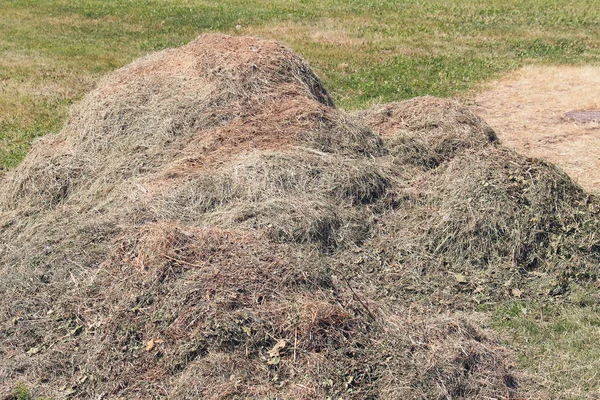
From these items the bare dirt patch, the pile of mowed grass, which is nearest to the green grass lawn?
the bare dirt patch

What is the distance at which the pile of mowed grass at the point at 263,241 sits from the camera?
404 cm

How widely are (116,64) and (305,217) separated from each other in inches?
323

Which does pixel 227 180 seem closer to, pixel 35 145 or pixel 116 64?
pixel 35 145

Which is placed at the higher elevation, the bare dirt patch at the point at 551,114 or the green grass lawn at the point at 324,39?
the green grass lawn at the point at 324,39

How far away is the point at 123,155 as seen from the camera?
639cm

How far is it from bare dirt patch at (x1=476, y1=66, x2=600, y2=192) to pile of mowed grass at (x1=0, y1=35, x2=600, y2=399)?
1.12m

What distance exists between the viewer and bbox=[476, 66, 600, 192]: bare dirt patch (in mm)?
8125

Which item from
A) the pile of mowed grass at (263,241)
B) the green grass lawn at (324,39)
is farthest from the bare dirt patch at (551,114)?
the pile of mowed grass at (263,241)

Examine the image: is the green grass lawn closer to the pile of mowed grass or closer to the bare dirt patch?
the bare dirt patch

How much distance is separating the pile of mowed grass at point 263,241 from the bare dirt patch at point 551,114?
112cm

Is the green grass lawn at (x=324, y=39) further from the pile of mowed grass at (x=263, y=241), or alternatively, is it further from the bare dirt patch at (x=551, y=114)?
the pile of mowed grass at (x=263, y=241)

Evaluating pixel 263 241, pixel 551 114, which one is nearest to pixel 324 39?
pixel 551 114

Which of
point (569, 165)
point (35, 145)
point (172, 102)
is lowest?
point (569, 165)

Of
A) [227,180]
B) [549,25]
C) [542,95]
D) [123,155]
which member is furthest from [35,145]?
[549,25]
